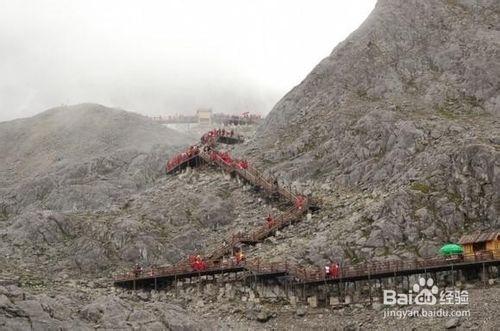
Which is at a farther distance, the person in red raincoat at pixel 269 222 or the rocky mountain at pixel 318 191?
the person in red raincoat at pixel 269 222

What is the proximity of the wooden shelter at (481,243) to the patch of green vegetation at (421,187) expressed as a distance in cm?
886

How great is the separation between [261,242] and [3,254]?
1051 inches

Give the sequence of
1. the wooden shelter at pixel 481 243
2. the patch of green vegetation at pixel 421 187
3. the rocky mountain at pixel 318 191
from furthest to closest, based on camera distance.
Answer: the patch of green vegetation at pixel 421 187
the rocky mountain at pixel 318 191
the wooden shelter at pixel 481 243

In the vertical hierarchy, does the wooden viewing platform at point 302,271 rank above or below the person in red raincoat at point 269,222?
below

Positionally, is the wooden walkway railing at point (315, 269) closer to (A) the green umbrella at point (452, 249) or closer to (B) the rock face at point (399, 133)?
(A) the green umbrella at point (452, 249)

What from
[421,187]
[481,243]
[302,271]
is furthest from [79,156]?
[481,243]

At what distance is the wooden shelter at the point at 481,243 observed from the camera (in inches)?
1978

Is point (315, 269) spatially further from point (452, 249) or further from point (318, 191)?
point (318, 191)

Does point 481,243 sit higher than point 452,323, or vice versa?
point 481,243

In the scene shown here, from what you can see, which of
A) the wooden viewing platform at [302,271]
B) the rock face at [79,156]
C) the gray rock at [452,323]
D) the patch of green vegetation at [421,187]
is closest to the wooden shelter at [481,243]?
the wooden viewing platform at [302,271]

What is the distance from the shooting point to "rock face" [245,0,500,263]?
193 feet

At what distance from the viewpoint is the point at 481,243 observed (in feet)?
168

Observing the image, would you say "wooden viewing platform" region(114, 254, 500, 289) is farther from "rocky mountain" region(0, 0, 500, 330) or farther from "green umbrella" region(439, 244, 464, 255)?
"rocky mountain" region(0, 0, 500, 330)

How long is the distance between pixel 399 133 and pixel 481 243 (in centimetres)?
2312
